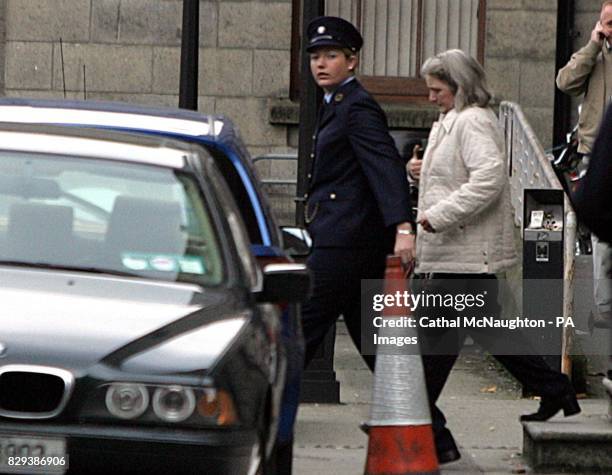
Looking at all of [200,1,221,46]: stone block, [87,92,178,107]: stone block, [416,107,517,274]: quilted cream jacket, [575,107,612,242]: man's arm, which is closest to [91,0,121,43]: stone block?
[87,92,178,107]: stone block

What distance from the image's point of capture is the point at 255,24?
16.2 metres

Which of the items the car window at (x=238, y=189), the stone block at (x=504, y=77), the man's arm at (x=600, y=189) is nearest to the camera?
the man's arm at (x=600, y=189)

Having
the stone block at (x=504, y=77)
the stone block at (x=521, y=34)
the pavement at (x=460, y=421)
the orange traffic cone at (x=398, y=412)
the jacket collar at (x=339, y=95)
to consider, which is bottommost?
the pavement at (x=460, y=421)

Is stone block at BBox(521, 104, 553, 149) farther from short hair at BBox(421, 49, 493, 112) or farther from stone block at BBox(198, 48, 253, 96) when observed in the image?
short hair at BBox(421, 49, 493, 112)

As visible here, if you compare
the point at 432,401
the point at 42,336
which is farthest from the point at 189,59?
the point at 42,336

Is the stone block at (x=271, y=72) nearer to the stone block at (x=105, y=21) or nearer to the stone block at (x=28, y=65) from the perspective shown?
the stone block at (x=105, y=21)

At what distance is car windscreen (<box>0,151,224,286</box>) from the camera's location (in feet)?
19.6

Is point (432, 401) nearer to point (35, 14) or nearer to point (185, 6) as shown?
point (185, 6)

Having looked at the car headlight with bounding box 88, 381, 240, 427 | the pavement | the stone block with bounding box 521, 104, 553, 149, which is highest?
the stone block with bounding box 521, 104, 553, 149

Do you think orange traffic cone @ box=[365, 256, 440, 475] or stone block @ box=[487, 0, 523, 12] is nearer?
orange traffic cone @ box=[365, 256, 440, 475]

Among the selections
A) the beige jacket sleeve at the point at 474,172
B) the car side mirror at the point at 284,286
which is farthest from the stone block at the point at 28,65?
the car side mirror at the point at 284,286

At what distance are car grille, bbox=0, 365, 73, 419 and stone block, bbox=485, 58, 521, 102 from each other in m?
11.6

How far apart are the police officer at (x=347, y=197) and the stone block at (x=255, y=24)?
809cm

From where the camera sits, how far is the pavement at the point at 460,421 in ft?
26.5
